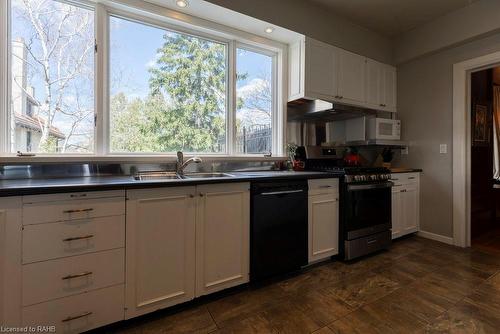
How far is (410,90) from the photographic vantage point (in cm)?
341

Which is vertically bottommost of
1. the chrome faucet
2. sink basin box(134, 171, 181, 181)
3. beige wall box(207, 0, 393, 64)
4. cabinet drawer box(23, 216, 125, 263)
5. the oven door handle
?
cabinet drawer box(23, 216, 125, 263)

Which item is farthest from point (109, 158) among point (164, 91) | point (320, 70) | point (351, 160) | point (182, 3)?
point (351, 160)

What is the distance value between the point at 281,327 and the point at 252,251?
22.0 inches

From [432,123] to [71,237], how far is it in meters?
3.89

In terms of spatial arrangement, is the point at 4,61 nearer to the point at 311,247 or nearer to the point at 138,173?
the point at 138,173

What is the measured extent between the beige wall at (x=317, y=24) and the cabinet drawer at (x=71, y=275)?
7.09ft

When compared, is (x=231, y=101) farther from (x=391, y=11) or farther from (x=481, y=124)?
(x=481, y=124)

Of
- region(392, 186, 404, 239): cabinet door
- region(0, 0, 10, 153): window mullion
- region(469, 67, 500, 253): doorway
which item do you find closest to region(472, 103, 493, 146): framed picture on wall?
region(469, 67, 500, 253): doorway

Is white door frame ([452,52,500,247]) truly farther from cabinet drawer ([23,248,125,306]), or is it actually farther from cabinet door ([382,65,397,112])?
cabinet drawer ([23,248,125,306])

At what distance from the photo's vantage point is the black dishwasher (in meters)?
1.97

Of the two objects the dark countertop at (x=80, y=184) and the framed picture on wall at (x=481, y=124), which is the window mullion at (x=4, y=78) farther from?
the framed picture on wall at (x=481, y=124)

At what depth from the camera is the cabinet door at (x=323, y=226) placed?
2.30 metres

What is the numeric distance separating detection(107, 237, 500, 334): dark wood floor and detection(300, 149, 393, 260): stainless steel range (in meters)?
0.21

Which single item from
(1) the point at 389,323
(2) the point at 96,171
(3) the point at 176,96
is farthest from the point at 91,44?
(1) the point at 389,323
